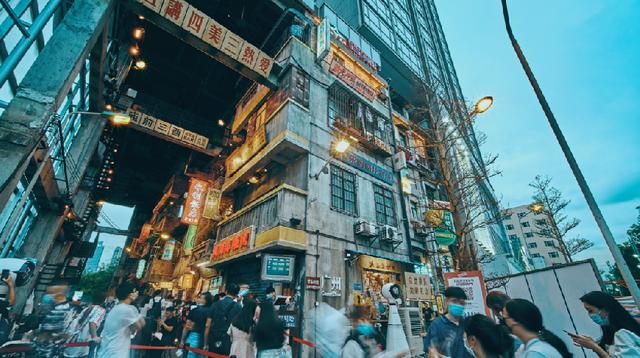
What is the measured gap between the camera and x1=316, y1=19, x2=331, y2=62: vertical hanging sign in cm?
1697

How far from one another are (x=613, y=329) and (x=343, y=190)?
1185cm

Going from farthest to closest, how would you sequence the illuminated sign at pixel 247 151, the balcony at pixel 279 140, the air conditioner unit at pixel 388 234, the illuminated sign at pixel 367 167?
1. the illuminated sign at pixel 367 167
2. the illuminated sign at pixel 247 151
3. the air conditioner unit at pixel 388 234
4. the balcony at pixel 279 140

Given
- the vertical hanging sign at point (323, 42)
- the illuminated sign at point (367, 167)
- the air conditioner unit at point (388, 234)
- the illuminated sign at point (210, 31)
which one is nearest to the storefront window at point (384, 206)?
the illuminated sign at point (367, 167)

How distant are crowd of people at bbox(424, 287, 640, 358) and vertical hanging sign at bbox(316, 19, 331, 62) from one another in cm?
1662

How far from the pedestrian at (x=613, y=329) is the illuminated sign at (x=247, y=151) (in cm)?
1406

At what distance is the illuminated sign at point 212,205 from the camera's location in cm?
1799

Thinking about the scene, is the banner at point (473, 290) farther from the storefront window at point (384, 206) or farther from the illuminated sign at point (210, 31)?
the illuminated sign at point (210, 31)

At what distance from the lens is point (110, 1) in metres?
10.3

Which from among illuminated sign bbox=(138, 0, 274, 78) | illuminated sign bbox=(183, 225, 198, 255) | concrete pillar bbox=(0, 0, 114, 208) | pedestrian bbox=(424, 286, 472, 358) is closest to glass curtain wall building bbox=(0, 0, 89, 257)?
concrete pillar bbox=(0, 0, 114, 208)

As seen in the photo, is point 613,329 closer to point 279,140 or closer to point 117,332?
point 117,332

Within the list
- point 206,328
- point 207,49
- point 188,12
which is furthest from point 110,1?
point 206,328

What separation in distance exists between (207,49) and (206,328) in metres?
13.4

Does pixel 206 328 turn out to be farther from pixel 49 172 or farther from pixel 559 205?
pixel 559 205

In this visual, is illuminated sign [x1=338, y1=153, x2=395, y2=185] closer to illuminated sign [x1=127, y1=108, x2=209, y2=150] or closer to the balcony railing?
the balcony railing
